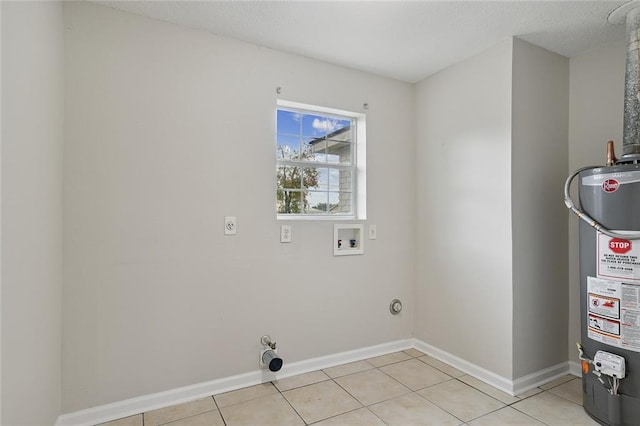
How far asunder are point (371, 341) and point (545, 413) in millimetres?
1279

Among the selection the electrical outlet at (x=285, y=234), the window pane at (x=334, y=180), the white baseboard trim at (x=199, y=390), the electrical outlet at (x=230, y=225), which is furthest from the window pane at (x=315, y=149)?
the white baseboard trim at (x=199, y=390)

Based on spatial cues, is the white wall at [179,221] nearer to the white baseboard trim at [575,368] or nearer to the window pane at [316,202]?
the window pane at [316,202]

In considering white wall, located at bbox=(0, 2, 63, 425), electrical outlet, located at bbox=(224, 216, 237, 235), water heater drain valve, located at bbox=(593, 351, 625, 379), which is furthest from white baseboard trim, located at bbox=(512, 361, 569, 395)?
white wall, located at bbox=(0, 2, 63, 425)

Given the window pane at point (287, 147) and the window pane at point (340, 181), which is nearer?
the window pane at point (287, 147)

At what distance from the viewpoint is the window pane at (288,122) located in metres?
2.73

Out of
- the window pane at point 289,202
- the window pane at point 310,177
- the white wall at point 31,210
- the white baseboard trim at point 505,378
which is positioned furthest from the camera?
the window pane at point 310,177

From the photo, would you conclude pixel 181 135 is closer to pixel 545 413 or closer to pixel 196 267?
pixel 196 267

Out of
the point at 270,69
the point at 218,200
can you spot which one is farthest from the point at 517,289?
the point at 270,69

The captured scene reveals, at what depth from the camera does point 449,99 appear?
2848 mm

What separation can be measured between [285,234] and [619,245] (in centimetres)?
203

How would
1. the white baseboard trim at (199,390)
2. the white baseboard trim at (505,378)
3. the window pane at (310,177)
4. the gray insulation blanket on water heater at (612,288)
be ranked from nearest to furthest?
1. the gray insulation blanket on water heater at (612,288)
2. the white baseboard trim at (199,390)
3. the white baseboard trim at (505,378)
4. the window pane at (310,177)

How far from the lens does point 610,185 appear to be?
74.5 inches

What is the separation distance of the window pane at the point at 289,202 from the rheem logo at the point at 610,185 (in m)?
1.97

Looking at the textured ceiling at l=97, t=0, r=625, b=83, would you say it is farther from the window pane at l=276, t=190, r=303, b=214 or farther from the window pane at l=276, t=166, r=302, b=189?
the window pane at l=276, t=190, r=303, b=214
